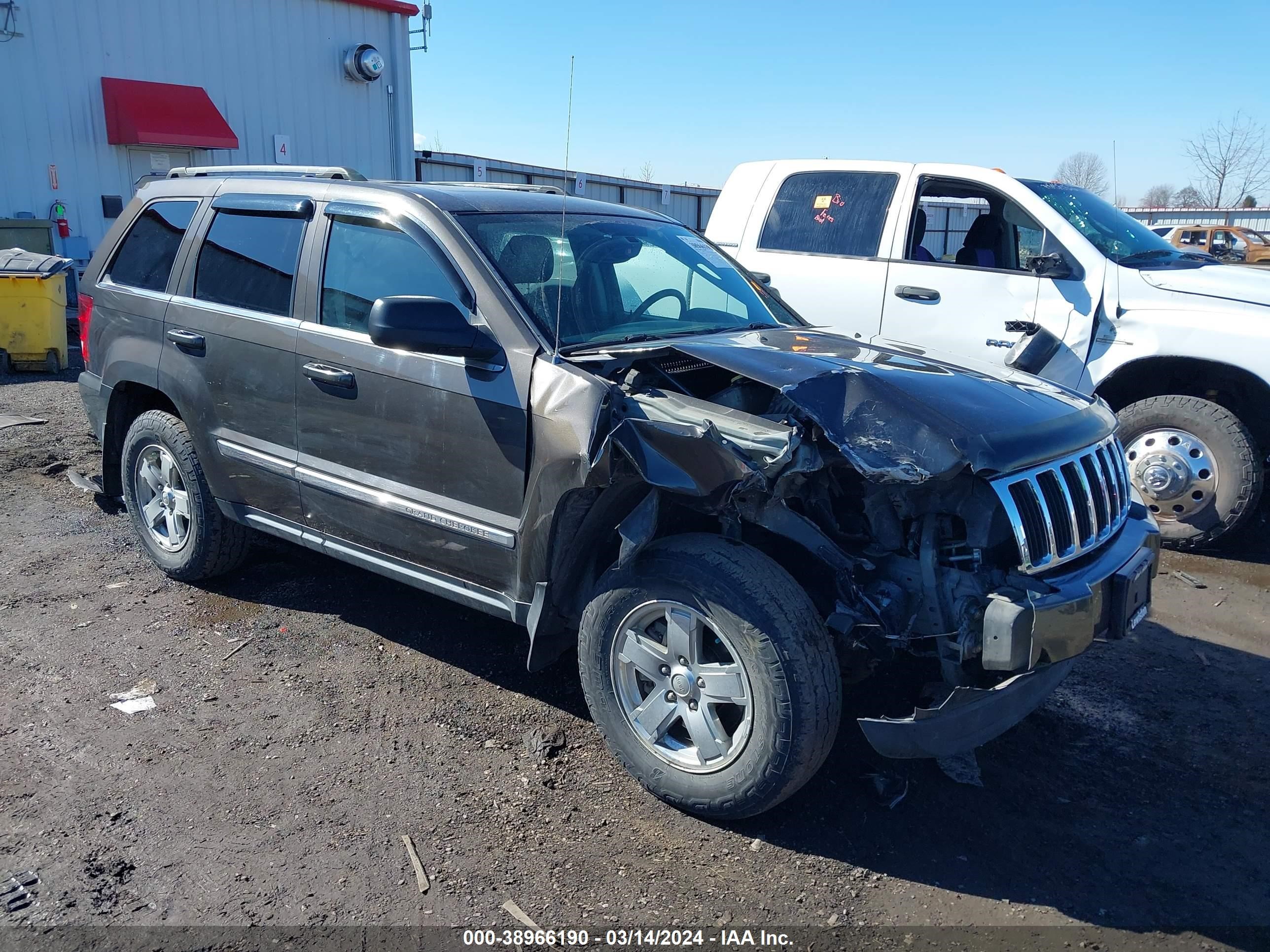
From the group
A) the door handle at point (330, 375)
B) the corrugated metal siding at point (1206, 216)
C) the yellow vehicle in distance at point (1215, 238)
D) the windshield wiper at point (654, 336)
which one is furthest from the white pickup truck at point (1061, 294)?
the corrugated metal siding at point (1206, 216)

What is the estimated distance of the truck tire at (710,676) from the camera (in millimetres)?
2822

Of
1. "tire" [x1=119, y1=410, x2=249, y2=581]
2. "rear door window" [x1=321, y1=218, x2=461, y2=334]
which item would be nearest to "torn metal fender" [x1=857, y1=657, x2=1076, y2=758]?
"rear door window" [x1=321, y1=218, x2=461, y2=334]

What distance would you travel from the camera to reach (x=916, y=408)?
117 inches

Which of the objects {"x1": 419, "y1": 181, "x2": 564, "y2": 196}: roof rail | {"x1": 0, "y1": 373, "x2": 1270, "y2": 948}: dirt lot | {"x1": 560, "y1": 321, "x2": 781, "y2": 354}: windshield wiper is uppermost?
{"x1": 419, "y1": 181, "x2": 564, "y2": 196}: roof rail

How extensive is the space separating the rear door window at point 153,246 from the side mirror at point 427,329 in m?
1.94

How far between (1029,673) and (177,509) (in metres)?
3.93

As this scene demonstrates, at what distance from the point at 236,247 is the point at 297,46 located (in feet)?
49.1

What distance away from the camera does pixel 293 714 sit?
3.72 metres

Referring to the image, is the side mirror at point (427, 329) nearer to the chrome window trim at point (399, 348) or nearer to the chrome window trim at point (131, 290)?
the chrome window trim at point (399, 348)

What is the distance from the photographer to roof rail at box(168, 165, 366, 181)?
441 cm

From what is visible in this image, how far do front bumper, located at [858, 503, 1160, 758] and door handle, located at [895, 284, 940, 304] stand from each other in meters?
3.49

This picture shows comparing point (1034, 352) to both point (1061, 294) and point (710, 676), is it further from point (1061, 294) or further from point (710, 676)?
point (710, 676)

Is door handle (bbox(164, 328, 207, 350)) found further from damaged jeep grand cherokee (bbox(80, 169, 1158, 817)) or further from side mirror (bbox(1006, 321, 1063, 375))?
side mirror (bbox(1006, 321, 1063, 375))

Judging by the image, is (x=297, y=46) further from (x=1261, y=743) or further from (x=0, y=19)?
(x=1261, y=743)
